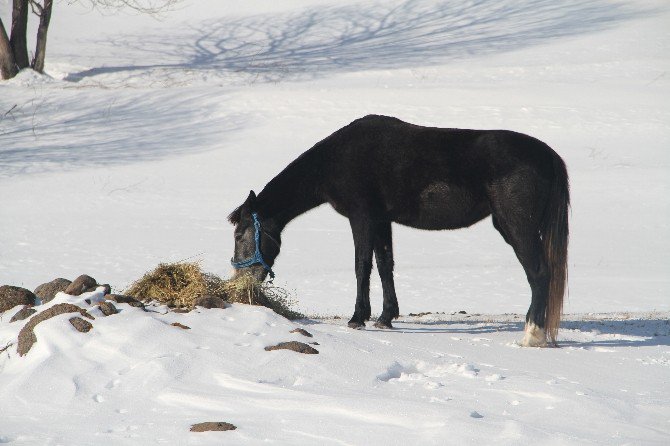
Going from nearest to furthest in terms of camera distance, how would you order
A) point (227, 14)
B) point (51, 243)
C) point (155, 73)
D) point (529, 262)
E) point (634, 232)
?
point (529, 262), point (51, 243), point (634, 232), point (155, 73), point (227, 14)

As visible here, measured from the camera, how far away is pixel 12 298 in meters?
7.77

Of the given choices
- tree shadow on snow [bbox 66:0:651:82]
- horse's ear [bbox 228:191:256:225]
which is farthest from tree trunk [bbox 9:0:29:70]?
horse's ear [bbox 228:191:256:225]

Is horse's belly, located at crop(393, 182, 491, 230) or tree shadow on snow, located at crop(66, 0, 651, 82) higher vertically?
tree shadow on snow, located at crop(66, 0, 651, 82)

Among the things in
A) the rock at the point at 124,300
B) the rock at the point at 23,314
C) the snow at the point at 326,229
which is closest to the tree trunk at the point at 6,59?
the snow at the point at 326,229

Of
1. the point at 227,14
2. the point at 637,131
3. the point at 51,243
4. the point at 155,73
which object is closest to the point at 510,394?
the point at 51,243

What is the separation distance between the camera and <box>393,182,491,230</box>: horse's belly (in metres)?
7.90

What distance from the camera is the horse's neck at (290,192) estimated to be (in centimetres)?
870

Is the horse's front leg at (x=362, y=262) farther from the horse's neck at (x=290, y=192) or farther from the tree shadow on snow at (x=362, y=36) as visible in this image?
the tree shadow on snow at (x=362, y=36)

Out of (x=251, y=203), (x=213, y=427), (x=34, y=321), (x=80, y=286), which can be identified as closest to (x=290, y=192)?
(x=251, y=203)

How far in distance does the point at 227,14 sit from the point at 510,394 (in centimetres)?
3951

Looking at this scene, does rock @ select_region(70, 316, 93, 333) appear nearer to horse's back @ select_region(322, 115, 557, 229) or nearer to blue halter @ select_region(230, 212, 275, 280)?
blue halter @ select_region(230, 212, 275, 280)

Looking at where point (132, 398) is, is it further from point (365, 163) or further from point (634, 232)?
point (634, 232)

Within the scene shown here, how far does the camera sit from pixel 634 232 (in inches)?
629

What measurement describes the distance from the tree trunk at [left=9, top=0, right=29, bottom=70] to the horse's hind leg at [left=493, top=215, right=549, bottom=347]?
2119 centimetres
